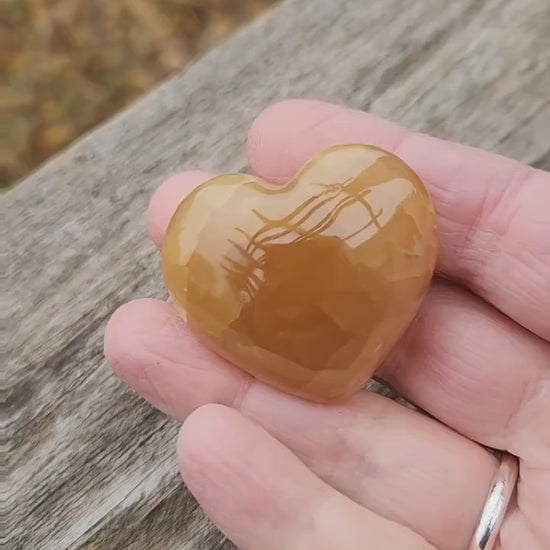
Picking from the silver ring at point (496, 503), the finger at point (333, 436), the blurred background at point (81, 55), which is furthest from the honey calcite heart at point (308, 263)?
the blurred background at point (81, 55)

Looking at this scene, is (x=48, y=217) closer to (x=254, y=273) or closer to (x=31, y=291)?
(x=31, y=291)

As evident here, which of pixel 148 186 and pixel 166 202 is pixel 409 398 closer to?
pixel 166 202

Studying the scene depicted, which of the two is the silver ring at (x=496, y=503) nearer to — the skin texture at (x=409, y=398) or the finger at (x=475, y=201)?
the skin texture at (x=409, y=398)

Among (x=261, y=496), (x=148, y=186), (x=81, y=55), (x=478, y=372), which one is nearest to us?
(x=261, y=496)

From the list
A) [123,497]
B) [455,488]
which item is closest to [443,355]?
[455,488]

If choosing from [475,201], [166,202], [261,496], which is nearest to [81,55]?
[166,202]

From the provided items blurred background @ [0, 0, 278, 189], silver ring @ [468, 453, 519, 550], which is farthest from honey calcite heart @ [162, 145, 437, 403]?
blurred background @ [0, 0, 278, 189]
